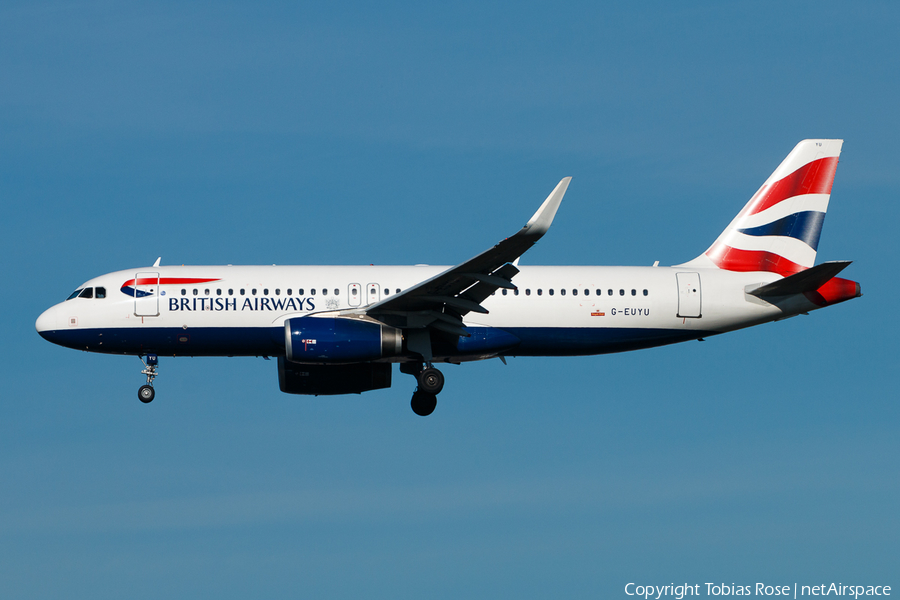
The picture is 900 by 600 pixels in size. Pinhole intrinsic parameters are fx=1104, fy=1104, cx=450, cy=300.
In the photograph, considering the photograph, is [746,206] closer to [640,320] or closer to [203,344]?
[640,320]

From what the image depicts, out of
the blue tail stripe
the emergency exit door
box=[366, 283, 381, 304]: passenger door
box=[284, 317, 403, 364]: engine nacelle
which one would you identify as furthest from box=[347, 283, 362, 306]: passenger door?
the blue tail stripe

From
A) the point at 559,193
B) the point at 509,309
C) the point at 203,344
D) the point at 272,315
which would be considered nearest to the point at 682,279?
the point at 509,309

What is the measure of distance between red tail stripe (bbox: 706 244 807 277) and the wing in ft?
26.7

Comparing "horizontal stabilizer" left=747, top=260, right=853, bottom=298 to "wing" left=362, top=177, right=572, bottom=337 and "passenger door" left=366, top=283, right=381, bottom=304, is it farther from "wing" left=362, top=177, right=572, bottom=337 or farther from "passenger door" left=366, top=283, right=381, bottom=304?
"passenger door" left=366, top=283, right=381, bottom=304

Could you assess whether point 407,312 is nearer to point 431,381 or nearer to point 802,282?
point 431,381

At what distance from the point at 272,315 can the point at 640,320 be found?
10396mm

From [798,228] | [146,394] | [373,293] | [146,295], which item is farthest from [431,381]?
[798,228]

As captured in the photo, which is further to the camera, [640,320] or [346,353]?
[640,320]

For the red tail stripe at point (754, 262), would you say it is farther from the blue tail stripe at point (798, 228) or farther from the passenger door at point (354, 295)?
the passenger door at point (354, 295)

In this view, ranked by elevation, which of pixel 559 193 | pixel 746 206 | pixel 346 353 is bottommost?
pixel 346 353

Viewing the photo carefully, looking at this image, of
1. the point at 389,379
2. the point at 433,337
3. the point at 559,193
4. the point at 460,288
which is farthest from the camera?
the point at 389,379

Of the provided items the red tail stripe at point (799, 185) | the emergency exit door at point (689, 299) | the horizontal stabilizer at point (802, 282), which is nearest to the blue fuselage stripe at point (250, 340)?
the emergency exit door at point (689, 299)

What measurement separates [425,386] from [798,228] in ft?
41.2

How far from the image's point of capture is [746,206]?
3400 cm
